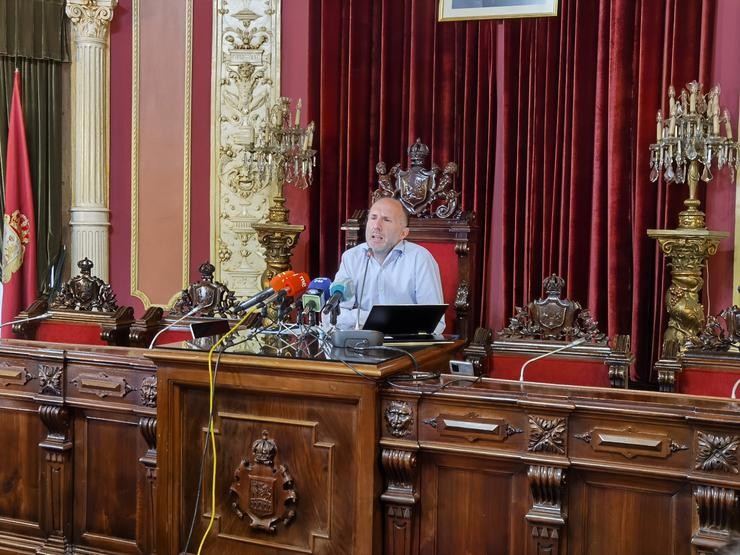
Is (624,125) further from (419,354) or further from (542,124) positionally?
(419,354)

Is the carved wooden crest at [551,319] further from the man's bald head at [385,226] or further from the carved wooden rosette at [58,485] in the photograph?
the carved wooden rosette at [58,485]

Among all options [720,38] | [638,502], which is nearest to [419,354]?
[638,502]

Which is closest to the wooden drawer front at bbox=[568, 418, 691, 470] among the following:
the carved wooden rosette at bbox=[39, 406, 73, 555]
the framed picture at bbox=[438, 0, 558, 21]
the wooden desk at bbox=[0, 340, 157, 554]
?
the wooden desk at bbox=[0, 340, 157, 554]

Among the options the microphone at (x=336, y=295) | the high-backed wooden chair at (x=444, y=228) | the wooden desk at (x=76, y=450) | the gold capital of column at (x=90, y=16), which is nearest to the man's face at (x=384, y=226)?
the high-backed wooden chair at (x=444, y=228)

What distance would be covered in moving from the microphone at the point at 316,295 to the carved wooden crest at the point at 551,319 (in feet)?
3.07

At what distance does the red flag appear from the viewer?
5.25 metres

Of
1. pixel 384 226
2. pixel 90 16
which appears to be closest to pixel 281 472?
pixel 384 226

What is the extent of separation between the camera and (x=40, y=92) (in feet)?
17.9

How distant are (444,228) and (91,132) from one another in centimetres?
288

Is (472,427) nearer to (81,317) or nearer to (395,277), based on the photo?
(395,277)

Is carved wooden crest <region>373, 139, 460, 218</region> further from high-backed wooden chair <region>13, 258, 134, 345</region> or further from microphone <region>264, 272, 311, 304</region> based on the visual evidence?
microphone <region>264, 272, 311, 304</region>

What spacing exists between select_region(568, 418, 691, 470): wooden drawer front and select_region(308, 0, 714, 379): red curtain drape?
2492mm

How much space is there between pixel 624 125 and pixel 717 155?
23.8 inches

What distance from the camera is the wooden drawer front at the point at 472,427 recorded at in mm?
2236
